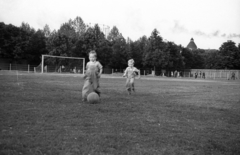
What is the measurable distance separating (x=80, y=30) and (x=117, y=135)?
305 ft

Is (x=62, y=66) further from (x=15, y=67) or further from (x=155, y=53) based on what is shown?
(x=155, y=53)

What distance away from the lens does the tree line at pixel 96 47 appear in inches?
2820

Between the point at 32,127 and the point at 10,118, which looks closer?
the point at 32,127

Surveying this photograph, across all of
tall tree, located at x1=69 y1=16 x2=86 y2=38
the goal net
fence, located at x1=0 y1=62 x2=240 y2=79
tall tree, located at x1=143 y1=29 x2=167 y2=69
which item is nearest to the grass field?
the goal net

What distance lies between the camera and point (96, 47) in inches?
2943

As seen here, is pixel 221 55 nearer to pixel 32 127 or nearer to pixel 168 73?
pixel 168 73

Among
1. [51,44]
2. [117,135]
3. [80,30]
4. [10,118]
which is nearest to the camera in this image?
[117,135]

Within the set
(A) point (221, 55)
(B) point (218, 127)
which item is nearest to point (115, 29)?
(A) point (221, 55)

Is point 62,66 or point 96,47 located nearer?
point 62,66

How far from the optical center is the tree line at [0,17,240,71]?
7162 centimetres

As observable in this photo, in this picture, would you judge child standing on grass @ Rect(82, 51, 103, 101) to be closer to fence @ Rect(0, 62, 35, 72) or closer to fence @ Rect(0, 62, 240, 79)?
fence @ Rect(0, 62, 240, 79)

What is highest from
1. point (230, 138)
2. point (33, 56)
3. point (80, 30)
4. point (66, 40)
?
point (80, 30)

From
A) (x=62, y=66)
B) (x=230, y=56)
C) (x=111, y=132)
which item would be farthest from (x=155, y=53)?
(x=111, y=132)

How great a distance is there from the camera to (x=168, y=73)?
85625 mm
